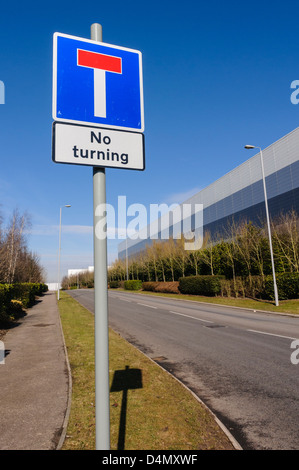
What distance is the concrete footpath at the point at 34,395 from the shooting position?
3887 mm

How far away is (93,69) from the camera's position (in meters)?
2.37

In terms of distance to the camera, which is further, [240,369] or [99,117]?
[240,369]

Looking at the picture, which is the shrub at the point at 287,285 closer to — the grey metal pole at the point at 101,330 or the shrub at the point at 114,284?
the grey metal pole at the point at 101,330

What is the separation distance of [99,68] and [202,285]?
1224 inches

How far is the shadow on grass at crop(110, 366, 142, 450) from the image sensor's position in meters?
3.94

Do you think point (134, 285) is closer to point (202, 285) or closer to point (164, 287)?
point (164, 287)

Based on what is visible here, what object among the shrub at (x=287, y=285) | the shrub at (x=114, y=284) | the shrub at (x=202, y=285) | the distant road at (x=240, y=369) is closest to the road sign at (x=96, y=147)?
the distant road at (x=240, y=369)

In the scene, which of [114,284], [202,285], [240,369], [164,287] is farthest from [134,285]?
[240,369]

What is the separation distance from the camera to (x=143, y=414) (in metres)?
4.55

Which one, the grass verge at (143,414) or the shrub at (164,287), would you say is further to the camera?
the shrub at (164,287)

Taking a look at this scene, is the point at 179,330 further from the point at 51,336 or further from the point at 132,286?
the point at 132,286

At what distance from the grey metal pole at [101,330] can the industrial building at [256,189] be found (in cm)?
2850

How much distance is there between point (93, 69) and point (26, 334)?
12050 millimetres

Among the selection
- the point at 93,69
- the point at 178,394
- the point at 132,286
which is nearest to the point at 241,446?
the point at 178,394
